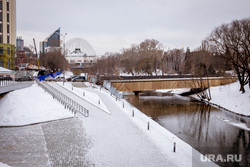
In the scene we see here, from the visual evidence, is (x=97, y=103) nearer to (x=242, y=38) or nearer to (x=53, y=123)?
(x=53, y=123)

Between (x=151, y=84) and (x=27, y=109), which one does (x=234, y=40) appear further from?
(x=27, y=109)

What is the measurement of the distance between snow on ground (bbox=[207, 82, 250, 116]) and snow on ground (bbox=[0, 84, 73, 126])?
88.5 feet

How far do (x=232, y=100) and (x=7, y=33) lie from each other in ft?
182

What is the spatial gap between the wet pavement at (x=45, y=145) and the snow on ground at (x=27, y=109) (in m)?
1.44

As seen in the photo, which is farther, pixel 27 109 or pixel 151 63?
pixel 151 63

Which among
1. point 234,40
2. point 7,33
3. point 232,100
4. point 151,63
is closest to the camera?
point 234,40

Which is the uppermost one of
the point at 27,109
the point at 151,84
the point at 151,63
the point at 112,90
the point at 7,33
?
the point at 7,33

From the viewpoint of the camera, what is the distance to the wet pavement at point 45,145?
11039 mm

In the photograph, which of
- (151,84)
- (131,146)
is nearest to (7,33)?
(151,84)

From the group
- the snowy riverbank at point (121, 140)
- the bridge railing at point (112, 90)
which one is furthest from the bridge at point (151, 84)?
the snowy riverbank at point (121, 140)

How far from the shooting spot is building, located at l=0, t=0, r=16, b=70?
46781 millimetres

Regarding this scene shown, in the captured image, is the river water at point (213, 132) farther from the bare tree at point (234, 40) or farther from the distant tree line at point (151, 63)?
the distant tree line at point (151, 63)

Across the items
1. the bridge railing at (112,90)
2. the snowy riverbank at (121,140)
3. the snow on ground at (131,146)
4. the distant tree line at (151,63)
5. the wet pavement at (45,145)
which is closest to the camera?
the wet pavement at (45,145)

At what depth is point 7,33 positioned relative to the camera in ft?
161
